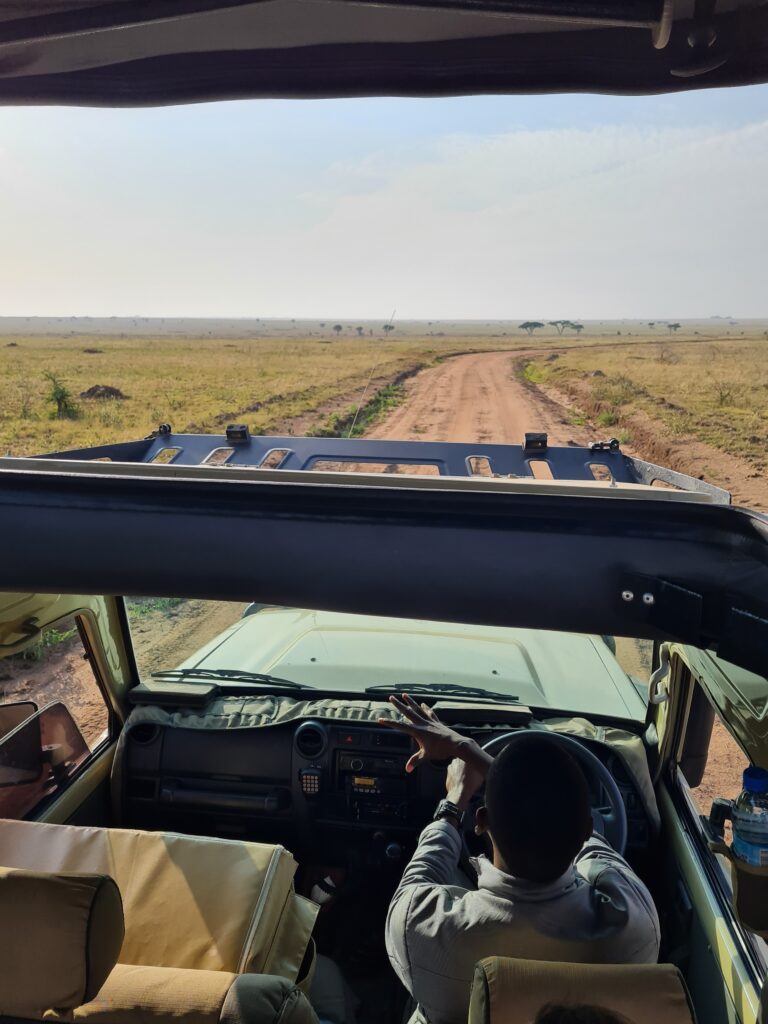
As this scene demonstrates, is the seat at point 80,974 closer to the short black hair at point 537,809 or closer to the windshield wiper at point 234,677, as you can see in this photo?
the short black hair at point 537,809

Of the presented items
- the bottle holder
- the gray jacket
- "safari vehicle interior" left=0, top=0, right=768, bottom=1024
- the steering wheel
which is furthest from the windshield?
the bottle holder

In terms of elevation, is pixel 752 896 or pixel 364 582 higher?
pixel 364 582

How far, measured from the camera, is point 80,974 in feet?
4.94

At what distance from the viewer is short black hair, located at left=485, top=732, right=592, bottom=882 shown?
1877 mm

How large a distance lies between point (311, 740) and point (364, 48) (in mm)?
2931

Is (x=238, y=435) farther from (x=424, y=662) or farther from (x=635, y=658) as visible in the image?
(x=635, y=658)

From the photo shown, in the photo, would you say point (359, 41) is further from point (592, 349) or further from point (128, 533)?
point (592, 349)

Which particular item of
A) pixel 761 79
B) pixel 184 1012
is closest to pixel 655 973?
pixel 184 1012

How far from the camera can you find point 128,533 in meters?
1.54

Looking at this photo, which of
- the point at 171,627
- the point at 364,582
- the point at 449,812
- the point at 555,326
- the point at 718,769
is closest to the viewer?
the point at 364,582

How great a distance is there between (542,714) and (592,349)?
2615 inches

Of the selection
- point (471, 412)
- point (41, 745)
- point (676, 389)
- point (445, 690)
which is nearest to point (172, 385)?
point (471, 412)

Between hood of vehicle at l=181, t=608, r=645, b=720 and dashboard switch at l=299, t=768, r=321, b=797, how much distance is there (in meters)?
0.39

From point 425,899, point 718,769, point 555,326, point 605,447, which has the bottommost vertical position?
point 718,769
